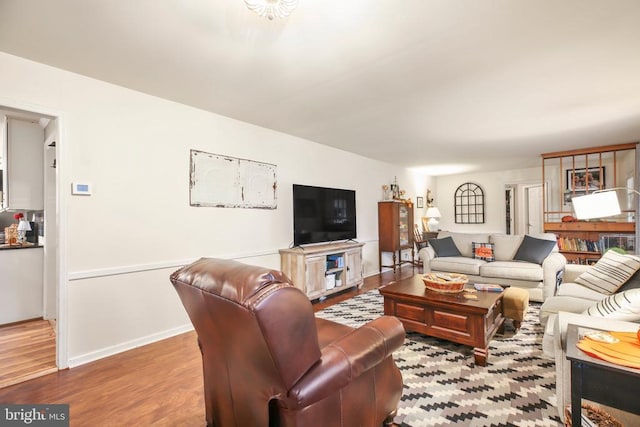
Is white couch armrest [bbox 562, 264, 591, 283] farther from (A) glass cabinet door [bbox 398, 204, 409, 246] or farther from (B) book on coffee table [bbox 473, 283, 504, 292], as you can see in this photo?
(A) glass cabinet door [bbox 398, 204, 409, 246]

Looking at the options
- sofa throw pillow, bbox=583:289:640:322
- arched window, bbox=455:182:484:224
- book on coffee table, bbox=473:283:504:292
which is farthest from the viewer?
arched window, bbox=455:182:484:224

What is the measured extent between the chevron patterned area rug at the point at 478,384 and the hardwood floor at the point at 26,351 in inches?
105

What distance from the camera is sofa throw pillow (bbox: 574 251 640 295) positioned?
2367 mm

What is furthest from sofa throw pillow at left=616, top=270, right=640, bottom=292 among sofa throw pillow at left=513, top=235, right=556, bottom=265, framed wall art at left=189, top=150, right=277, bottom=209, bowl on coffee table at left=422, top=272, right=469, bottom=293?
framed wall art at left=189, top=150, right=277, bottom=209

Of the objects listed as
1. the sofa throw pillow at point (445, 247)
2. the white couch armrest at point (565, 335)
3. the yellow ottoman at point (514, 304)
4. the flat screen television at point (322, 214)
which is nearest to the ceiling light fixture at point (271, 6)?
the white couch armrest at point (565, 335)

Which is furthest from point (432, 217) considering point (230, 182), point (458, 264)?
point (230, 182)

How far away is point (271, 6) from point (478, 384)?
2.67 meters

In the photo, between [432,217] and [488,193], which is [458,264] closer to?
[432,217]

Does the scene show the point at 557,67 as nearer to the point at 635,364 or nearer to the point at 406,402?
the point at 635,364

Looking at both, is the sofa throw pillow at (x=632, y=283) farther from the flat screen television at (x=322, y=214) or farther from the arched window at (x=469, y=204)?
the arched window at (x=469, y=204)

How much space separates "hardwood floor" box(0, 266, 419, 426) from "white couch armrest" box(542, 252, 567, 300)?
413 cm

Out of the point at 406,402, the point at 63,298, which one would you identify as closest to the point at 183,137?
the point at 63,298

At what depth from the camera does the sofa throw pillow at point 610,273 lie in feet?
7.77

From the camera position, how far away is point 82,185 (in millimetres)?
2410
